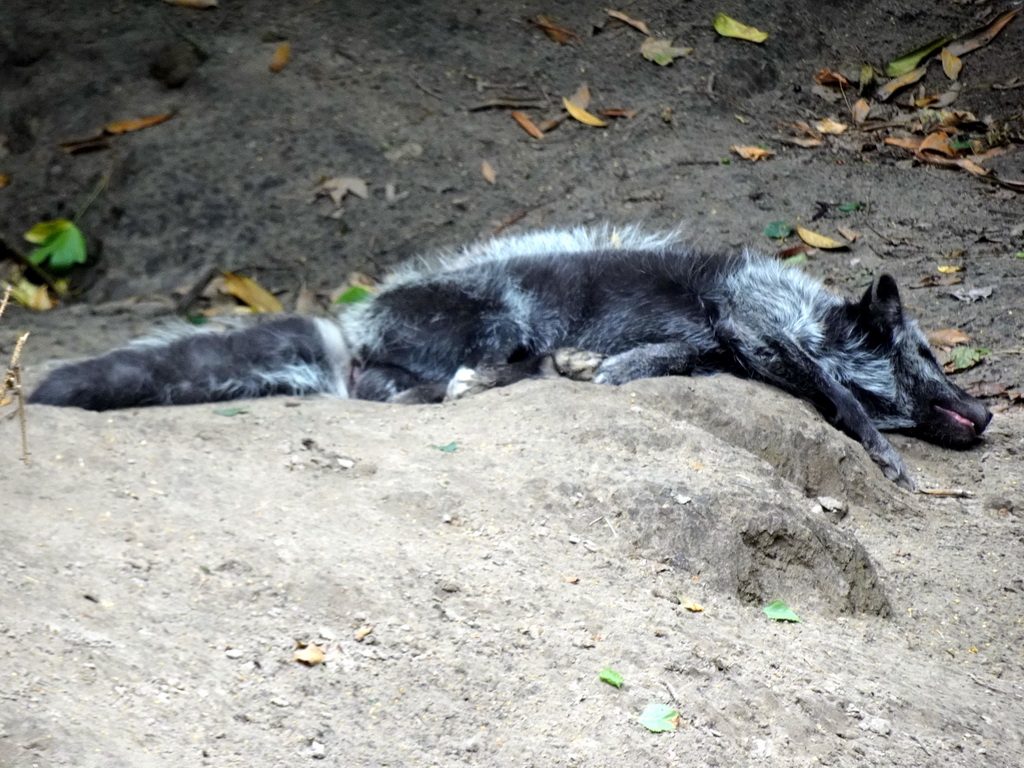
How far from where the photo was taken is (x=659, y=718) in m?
2.84

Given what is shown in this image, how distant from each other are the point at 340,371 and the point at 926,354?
10.3 feet

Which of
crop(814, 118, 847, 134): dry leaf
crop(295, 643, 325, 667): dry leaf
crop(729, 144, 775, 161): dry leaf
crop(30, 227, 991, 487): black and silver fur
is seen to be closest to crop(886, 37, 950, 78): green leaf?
crop(814, 118, 847, 134): dry leaf

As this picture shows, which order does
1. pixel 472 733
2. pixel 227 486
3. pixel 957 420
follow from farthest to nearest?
pixel 957 420 < pixel 227 486 < pixel 472 733

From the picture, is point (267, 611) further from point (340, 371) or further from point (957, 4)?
point (957, 4)

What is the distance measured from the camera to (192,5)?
8.14 metres

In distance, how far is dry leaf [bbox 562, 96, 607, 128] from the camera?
816 centimetres

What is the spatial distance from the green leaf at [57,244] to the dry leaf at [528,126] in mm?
3124

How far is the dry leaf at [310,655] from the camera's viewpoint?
2836 mm

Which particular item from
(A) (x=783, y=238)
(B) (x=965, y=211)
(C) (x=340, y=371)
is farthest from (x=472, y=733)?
(B) (x=965, y=211)

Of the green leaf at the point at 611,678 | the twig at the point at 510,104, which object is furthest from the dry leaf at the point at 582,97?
the green leaf at the point at 611,678

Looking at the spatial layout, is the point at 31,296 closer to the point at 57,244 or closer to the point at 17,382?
the point at 57,244

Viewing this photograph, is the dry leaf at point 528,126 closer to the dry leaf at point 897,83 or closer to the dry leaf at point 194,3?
the dry leaf at point 194,3

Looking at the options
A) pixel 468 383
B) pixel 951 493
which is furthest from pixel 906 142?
pixel 468 383

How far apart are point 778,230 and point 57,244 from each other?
470 centimetres
